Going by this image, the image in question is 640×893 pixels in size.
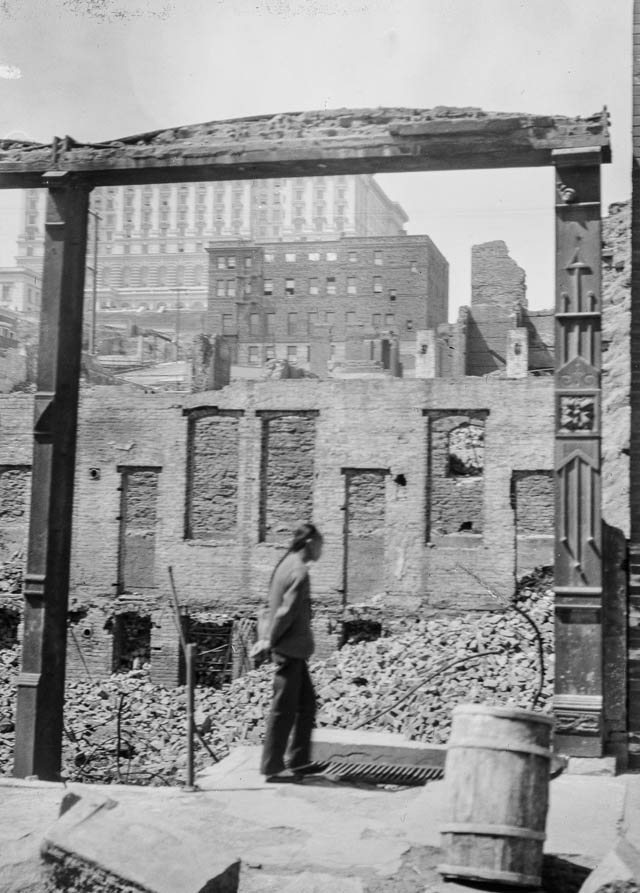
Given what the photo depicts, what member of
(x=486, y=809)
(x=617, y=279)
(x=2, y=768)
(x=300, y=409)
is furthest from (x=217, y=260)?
(x=486, y=809)

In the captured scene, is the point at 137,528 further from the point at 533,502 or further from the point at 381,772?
the point at 381,772

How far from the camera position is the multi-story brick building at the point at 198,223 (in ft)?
288

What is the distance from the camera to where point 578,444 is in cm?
675

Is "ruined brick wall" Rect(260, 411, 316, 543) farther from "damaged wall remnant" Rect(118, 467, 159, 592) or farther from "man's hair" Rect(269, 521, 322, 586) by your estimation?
"man's hair" Rect(269, 521, 322, 586)

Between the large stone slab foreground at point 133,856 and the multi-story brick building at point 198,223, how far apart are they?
81.1 meters

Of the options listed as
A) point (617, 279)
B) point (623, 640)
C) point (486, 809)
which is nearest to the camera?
point (486, 809)

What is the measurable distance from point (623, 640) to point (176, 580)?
20.2 metres

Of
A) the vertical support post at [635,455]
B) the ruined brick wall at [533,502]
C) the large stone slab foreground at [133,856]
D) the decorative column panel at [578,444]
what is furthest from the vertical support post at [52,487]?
the ruined brick wall at [533,502]

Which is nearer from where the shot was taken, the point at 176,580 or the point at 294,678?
the point at 294,678

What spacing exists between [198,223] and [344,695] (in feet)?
262

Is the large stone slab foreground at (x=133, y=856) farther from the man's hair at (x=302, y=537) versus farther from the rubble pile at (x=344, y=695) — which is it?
the rubble pile at (x=344, y=695)

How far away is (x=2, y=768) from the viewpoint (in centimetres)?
1517

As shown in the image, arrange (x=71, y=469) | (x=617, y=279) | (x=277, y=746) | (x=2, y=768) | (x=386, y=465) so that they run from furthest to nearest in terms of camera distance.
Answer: (x=386, y=465) < (x=2, y=768) < (x=617, y=279) < (x=71, y=469) < (x=277, y=746)

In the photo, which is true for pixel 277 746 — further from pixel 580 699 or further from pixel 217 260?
pixel 217 260
